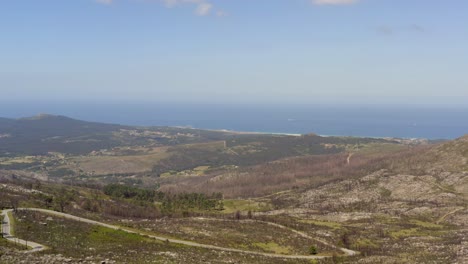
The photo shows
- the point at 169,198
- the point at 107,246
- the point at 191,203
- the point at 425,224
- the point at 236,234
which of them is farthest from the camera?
the point at 169,198

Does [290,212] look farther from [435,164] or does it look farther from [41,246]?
[41,246]

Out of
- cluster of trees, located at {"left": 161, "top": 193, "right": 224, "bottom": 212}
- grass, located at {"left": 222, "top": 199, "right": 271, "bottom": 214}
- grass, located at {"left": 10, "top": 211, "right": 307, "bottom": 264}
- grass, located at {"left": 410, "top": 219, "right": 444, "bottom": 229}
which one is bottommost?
grass, located at {"left": 222, "top": 199, "right": 271, "bottom": 214}

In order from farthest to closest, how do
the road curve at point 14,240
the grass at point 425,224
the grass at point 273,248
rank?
the grass at point 425,224 < the grass at point 273,248 < the road curve at point 14,240

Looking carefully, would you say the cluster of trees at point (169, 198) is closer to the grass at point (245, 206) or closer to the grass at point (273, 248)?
the grass at point (245, 206)

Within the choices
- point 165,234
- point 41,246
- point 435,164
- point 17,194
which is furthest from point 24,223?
point 435,164

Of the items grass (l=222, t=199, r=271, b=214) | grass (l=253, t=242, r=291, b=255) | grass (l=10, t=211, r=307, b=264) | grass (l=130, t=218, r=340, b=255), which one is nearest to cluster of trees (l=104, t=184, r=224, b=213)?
grass (l=222, t=199, r=271, b=214)

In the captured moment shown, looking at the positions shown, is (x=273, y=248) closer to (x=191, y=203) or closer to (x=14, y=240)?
(x=14, y=240)

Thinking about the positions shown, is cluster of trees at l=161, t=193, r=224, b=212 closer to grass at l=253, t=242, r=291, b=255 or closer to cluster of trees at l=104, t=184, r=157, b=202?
cluster of trees at l=104, t=184, r=157, b=202

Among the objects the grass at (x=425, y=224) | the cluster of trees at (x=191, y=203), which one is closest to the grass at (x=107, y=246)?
the grass at (x=425, y=224)

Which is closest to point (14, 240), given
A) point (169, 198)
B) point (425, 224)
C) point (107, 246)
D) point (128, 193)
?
point (107, 246)

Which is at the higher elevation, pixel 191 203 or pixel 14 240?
pixel 14 240

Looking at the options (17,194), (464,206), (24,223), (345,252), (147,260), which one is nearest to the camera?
(147,260)
